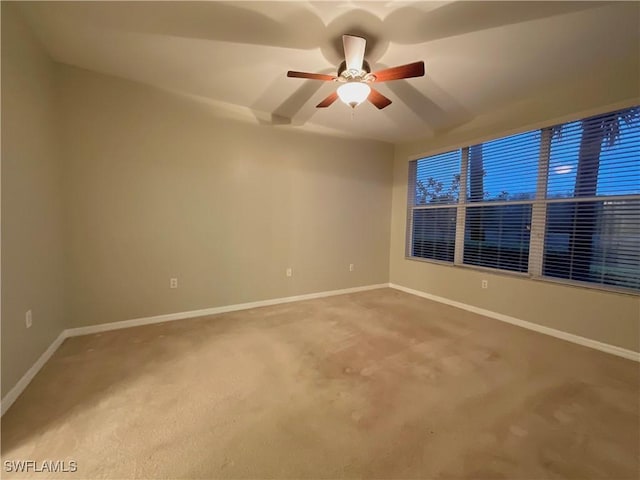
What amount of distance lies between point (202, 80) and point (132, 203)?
59.4 inches

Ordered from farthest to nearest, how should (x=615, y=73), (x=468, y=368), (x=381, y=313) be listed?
1. (x=381, y=313)
2. (x=615, y=73)
3. (x=468, y=368)

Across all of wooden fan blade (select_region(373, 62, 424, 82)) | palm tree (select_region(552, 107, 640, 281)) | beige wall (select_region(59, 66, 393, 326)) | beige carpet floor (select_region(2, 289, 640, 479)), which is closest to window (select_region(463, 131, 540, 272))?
palm tree (select_region(552, 107, 640, 281))

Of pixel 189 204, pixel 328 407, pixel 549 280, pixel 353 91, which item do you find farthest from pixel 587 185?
pixel 189 204

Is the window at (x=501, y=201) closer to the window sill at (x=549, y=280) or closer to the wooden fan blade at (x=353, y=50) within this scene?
the window sill at (x=549, y=280)

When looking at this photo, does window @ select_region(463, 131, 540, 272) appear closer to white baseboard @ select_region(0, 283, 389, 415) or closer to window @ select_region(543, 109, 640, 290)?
window @ select_region(543, 109, 640, 290)

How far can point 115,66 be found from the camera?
2.58 meters

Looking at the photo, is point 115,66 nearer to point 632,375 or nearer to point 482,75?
point 482,75

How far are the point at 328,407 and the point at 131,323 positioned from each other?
248 cm

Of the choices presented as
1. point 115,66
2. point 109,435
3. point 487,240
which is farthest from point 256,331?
point 487,240

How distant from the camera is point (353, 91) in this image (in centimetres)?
213

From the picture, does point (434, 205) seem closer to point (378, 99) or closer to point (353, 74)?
point (378, 99)

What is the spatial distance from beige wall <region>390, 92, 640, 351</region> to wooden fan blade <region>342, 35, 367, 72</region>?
236cm

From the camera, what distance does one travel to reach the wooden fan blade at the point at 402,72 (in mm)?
1899

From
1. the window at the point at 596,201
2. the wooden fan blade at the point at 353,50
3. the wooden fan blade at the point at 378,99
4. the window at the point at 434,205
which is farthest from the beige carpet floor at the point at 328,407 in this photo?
the wooden fan blade at the point at 353,50
